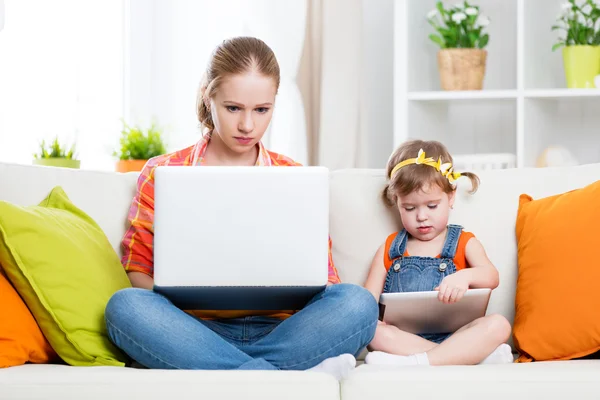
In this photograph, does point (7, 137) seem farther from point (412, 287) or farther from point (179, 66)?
point (412, 287)

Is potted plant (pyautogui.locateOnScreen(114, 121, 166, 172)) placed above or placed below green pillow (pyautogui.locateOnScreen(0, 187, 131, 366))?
above

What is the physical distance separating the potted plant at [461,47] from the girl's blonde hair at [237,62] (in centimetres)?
132

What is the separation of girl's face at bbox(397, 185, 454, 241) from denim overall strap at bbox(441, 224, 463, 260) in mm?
22

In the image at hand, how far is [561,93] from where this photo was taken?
2.95 meters

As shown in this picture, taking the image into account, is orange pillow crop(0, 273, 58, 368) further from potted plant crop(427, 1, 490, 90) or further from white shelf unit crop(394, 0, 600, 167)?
potted plant crop(427, 1, 490, 90)

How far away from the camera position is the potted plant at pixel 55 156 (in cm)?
280

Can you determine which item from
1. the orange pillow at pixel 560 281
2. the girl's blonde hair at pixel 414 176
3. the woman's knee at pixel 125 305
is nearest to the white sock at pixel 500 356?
the orange pillow at pixel 560 281

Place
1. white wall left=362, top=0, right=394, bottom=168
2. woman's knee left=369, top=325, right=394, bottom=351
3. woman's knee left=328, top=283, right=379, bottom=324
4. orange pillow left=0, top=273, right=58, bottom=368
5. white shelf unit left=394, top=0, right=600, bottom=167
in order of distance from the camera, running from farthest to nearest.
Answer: white wall left=362, top=0, right=394, bottom=168 < white shelf unit left=394, top=0, right=600, bottom=167 < woman's knee left=369, top=325, right=394, bottom=351 < woman's knee left=328, top=283, right=379, bottom=324 < orange pillow left=0, top=273, right=58, bottom=368

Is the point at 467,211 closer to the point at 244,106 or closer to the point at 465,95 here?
the point at 244,106

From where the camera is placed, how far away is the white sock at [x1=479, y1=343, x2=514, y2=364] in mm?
1645

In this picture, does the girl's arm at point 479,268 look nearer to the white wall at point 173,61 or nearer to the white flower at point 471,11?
the white flower at point 471,11

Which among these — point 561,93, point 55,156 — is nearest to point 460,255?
point 561,93

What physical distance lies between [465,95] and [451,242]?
53.1 inches

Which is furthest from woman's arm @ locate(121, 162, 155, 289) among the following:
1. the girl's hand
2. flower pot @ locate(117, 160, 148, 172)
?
flower pot @ locate(117, 160, 148, 172)
